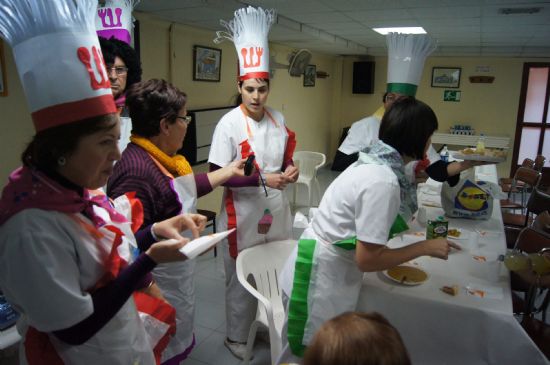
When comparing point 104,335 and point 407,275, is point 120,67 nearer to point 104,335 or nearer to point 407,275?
point 104,335

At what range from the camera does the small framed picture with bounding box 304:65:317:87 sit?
6.82m

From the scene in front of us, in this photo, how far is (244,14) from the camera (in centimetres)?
233

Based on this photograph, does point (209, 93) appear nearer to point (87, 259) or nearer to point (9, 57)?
point (9, 57)

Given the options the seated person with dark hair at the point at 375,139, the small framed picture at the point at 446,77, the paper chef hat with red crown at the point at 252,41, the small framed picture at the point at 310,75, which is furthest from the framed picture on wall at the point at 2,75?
the small framed picture at the point at 446,77

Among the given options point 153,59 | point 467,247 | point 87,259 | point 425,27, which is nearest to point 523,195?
point 425,27

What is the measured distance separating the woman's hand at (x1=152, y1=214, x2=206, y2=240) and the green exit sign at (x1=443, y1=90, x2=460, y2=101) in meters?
7.34

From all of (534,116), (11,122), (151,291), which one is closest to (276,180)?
(151,291)

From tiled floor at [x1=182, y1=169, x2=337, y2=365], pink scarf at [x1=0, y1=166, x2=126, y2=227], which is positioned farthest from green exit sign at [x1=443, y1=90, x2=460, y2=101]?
pink scarf at [x1=0, y1=166, x2=126, y2=227]

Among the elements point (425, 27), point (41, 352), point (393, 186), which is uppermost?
point (425, 27)

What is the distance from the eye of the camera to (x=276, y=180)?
7.09 feet

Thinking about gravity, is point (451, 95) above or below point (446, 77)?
below

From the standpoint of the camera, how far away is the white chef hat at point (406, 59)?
9.04 feet

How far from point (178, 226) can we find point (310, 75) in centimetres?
619

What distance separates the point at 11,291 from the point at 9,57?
2261 millimetres
